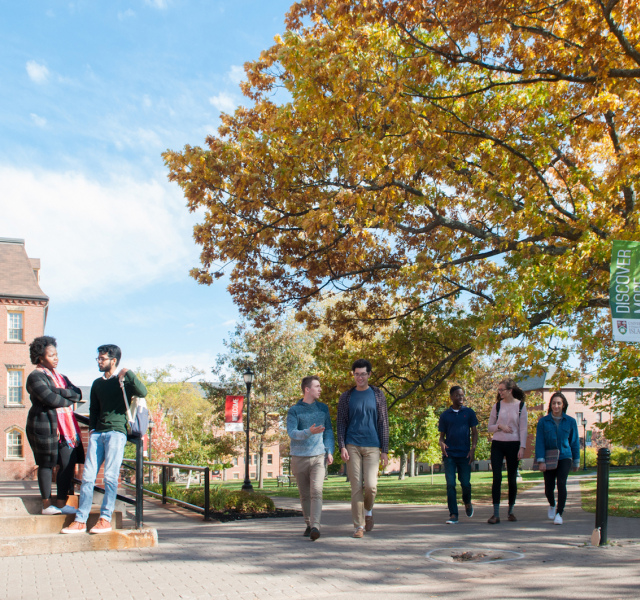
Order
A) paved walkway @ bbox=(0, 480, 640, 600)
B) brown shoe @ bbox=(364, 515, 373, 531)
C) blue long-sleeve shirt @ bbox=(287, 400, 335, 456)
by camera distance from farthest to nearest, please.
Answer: brown shoe @ bbox=(364, 515, 373, 531) → blue long-sleeve shirt @ bbox=(287, 400, 335, 456) → paved walkway @ bbox=(0, 480, 640, 600)

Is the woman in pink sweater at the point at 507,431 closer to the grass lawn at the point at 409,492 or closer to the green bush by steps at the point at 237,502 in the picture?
the green bush by steps at the point at 237,502

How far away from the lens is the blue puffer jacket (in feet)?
30.1

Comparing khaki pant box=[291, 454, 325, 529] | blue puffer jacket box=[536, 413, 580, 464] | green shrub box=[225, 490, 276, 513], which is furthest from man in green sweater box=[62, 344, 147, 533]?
blue puffer jacket box=[536, 413, 580, 464]

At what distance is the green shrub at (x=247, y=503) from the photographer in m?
11.4

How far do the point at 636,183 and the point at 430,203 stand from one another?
3655mm

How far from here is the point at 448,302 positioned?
16.8m

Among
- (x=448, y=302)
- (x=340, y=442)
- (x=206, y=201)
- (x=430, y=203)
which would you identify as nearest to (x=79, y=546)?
(x=340, y=442)

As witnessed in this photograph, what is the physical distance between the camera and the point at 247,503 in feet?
37.8

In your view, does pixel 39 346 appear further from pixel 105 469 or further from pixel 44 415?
pixel 105 469

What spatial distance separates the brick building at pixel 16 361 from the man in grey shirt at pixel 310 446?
36.2 meters

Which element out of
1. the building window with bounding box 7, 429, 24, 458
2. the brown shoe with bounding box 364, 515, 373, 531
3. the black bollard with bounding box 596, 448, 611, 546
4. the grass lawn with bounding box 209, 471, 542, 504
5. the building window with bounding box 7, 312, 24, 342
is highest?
the building window with bounding box 7, 312, 24, 342

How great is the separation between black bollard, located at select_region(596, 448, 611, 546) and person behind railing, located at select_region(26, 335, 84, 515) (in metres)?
5.60

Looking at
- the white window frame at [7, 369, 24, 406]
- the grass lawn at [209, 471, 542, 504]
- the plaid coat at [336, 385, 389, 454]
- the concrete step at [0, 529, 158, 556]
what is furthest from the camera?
the white window frame at [7, 369, 24, 406]

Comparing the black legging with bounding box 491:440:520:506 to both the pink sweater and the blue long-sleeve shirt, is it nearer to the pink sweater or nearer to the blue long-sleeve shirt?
the pink sweater
